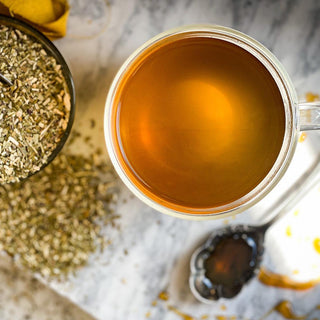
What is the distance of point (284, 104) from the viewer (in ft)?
2.67

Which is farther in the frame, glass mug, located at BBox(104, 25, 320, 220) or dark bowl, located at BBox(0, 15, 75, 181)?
dark bowl, located at BBox(0, 15, 75, 181)

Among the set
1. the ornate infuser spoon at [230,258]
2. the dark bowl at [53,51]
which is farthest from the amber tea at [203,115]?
the ornate infuser spoon at [230,258]

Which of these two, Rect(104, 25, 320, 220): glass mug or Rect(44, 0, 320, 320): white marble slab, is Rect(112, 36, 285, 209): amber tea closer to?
Rect(104, 25, 320, 220): glass mug

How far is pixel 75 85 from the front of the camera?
1014 millimetres

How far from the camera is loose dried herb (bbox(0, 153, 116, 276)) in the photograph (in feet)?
3.43

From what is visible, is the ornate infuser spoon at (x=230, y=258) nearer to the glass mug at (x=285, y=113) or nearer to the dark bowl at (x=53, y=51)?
the glass mug at (x=285, y=113)

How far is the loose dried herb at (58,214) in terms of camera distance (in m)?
1.05

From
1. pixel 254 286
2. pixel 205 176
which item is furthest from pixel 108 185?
pixel 254 286

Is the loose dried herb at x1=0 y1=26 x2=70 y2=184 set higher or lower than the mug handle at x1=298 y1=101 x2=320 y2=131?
lower

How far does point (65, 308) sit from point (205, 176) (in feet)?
1.97

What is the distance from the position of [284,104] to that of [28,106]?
1.47 feet

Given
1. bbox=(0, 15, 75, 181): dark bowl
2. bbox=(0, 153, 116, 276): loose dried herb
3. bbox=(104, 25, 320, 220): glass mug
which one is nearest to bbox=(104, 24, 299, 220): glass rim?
bbox=(104, 25, 320, 220): glass mug

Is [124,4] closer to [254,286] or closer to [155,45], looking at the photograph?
[155,45]

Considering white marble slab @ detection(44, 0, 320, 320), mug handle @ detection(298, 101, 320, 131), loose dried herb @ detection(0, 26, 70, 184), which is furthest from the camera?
white marble slab @ detection(44, 0, 320, 320)
